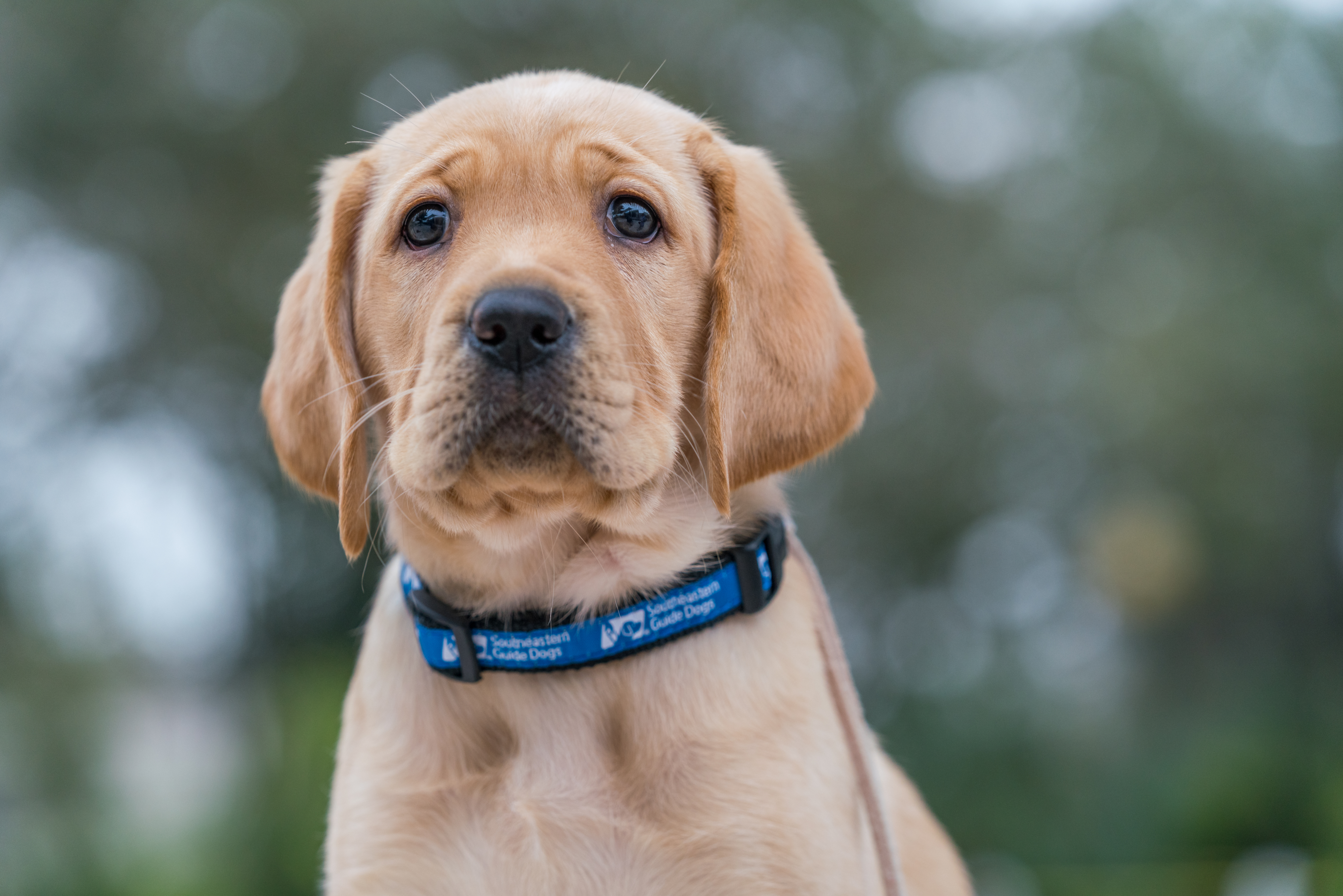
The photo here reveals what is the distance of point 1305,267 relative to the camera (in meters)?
10.5

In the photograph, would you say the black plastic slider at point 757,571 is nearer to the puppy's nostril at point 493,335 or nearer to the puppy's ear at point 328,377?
the puppy's nostril at point 493,335

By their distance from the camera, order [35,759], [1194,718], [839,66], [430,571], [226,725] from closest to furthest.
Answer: [430,571], [35,759], [226,725], [1194,718], [839,66]

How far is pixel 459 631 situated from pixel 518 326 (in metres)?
0.72

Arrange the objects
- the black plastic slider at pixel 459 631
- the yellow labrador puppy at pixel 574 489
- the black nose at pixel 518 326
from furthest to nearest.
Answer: the black plastic slider at pixel 459 631 → the yellow labrador puppy at pixel 574 489 → the black nose at pixel 518 326

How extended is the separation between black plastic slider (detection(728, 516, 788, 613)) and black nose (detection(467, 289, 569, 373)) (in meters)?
0.70

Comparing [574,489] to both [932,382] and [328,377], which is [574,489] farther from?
[932,382]

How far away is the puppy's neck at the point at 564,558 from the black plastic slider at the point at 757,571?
11 cm

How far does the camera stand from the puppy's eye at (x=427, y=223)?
258cm

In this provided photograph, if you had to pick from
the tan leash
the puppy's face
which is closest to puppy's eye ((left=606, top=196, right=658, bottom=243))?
the puppy's face

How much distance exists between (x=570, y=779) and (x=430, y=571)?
2.04 feet

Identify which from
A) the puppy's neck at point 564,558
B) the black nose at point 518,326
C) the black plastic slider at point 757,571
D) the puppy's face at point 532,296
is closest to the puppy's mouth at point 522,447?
the puppy's face at point 532,296

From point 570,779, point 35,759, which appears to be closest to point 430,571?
point 570,779

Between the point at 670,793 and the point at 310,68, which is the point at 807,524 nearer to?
the point at 310,68

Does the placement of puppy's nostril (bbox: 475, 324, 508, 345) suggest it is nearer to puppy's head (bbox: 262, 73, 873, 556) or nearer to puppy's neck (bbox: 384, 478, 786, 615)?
puppy's head (bbox: 262, 73, 873, 556)
